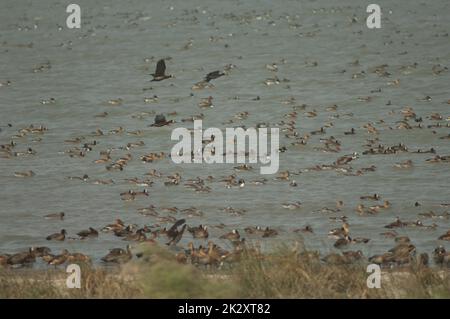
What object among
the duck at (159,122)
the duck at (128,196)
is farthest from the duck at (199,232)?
the duck at (159,122)

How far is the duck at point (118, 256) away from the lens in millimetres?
18484

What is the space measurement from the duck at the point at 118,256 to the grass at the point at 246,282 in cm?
361

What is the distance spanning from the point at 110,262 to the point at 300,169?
10229 mm

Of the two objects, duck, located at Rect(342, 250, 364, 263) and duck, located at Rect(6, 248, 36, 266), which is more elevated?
duck, located at Rect(342, 250, 364, 263)

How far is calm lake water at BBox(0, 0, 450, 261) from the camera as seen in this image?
24047mm

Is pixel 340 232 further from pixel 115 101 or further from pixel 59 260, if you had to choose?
pixel 115 101

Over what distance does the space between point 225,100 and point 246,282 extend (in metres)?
24.0

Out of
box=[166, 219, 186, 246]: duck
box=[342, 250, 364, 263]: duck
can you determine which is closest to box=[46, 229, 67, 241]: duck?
box=[166, 219, 186, 246]: duck

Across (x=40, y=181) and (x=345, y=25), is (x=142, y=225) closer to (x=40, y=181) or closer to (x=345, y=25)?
(x=40, y=181)

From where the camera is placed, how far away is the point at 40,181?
1103 inches

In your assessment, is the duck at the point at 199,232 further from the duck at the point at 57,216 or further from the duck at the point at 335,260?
the duck at the point at 335,260

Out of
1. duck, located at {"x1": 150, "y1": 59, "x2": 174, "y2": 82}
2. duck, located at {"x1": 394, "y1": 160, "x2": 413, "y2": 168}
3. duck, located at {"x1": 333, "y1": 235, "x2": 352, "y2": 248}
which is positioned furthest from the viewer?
duck, located at {"x1": 150, "y1": 59, "x2": 174, "y2": 82}

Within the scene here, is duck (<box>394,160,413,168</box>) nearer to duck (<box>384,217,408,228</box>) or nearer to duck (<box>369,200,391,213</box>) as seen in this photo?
duck (<box>369,200,391,213</box>)

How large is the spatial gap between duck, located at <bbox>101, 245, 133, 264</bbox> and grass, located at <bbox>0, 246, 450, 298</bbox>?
11.8 ft
